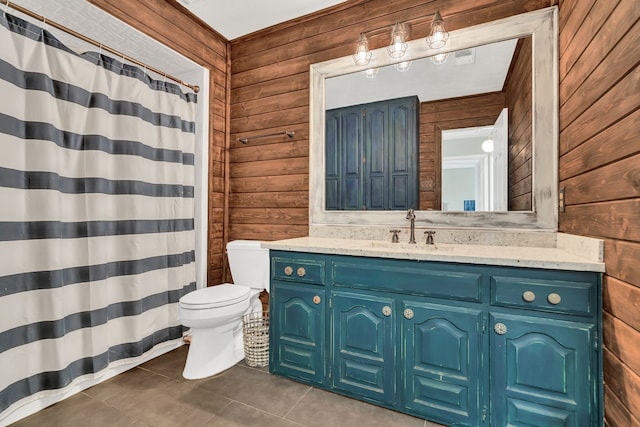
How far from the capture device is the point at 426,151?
6.53ft

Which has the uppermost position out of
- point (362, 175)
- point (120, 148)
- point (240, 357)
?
point (120, 148)

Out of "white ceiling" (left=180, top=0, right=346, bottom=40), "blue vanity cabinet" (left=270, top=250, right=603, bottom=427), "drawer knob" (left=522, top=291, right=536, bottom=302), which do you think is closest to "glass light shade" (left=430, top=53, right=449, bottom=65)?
"white ceiling" (left=180, top=0, right=346, bottom=40)

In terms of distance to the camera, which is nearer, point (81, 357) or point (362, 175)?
point (81, 357)

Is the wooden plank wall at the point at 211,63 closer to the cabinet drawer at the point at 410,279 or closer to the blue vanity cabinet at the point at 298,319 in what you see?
the blue vanity cabinet at the point at 298,319

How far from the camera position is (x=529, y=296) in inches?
49.4

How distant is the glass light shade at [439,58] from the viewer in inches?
76.1

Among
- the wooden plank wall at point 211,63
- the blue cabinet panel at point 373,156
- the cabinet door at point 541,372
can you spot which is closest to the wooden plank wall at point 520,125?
the blue cabinet panel at point 373,156

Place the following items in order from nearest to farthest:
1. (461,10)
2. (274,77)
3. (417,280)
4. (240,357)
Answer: (417,280) → (461,10) → (240,357) → (274,77)

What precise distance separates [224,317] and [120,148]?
1.29 meters

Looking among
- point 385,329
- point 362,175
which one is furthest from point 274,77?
point 385,329

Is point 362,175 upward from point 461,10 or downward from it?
downward

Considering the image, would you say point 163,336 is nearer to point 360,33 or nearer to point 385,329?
point 385,329

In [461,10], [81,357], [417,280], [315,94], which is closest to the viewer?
[417,280]

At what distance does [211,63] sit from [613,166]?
2.75 meters
